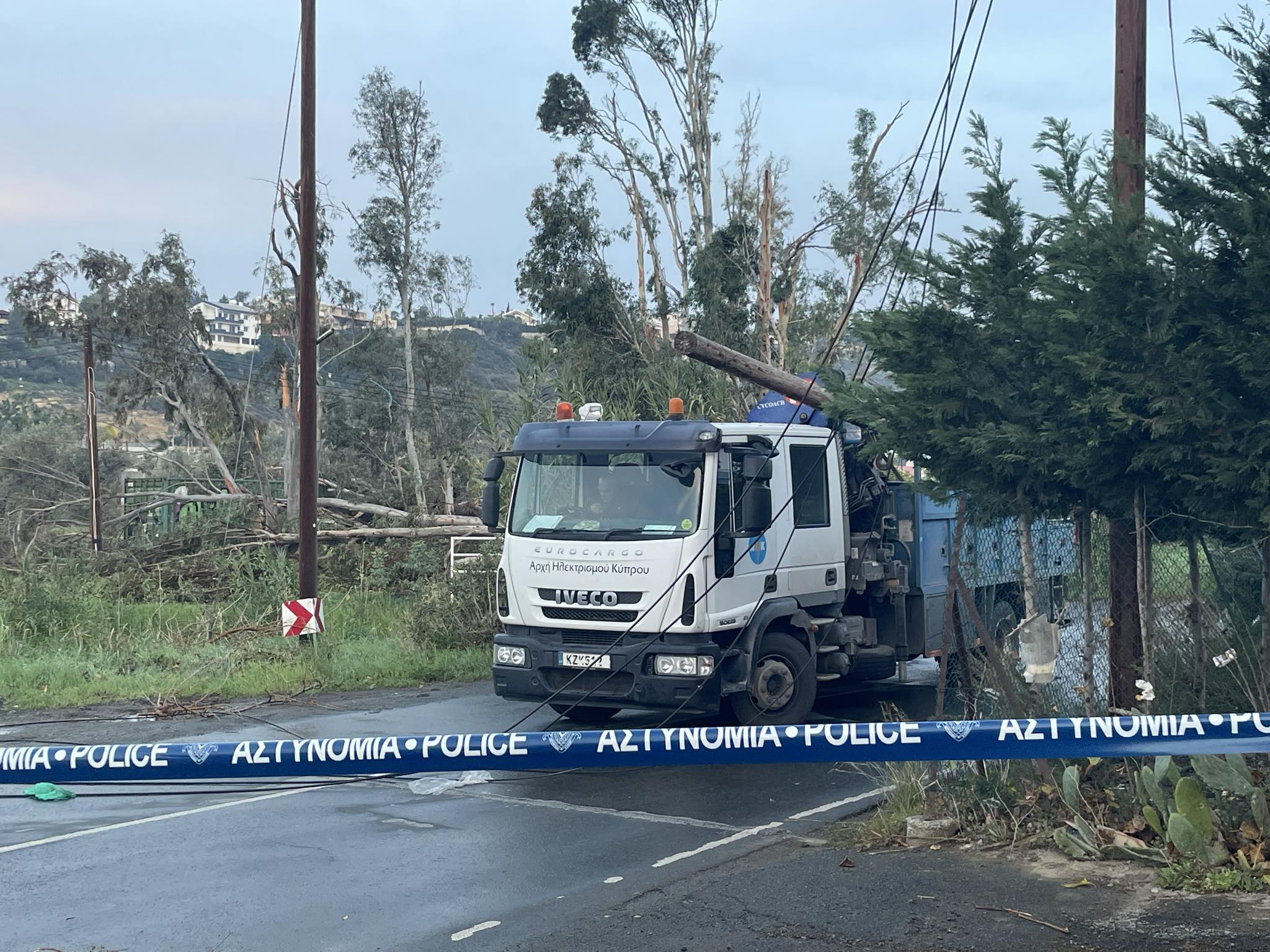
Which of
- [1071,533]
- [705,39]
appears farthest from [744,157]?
[1071,533]

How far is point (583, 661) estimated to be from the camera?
952 cm

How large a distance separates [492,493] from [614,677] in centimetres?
203

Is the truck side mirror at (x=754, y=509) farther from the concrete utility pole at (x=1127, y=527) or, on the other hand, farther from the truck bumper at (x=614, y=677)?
the concrete utility pole at (x=1127, y=527)

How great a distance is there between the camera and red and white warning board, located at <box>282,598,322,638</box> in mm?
14742

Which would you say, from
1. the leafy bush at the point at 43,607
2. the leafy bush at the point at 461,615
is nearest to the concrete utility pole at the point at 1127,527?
the leafy bush at the point at 461,615

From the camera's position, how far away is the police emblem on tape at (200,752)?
13.7 feet

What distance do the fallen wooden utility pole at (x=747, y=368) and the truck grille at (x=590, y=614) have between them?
2.02 metres

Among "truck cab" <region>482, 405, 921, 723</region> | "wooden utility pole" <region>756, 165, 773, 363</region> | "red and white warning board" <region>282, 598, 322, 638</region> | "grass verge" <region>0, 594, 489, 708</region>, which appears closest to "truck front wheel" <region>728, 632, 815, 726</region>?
"truck cab" <region>482, 405, 921, 723</region>

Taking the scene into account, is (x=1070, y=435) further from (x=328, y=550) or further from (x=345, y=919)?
(x=328, y=550)

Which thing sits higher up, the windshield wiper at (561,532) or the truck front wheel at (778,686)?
the windshield wiper at (561,532)

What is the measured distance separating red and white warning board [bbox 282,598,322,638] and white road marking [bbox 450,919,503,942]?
9.46 meters

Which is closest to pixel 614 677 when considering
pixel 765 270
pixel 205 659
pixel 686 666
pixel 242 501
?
pixel 686 666

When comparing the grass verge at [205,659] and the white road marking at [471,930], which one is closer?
the white road marking at [471,930]

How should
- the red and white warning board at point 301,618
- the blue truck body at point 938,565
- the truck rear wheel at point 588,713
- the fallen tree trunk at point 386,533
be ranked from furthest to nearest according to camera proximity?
the fallen tree trunk at point 386,533
the red and white warning board at point 301,618
the blue truck body at point 938,565
the truck rear wheel at point 588,713
